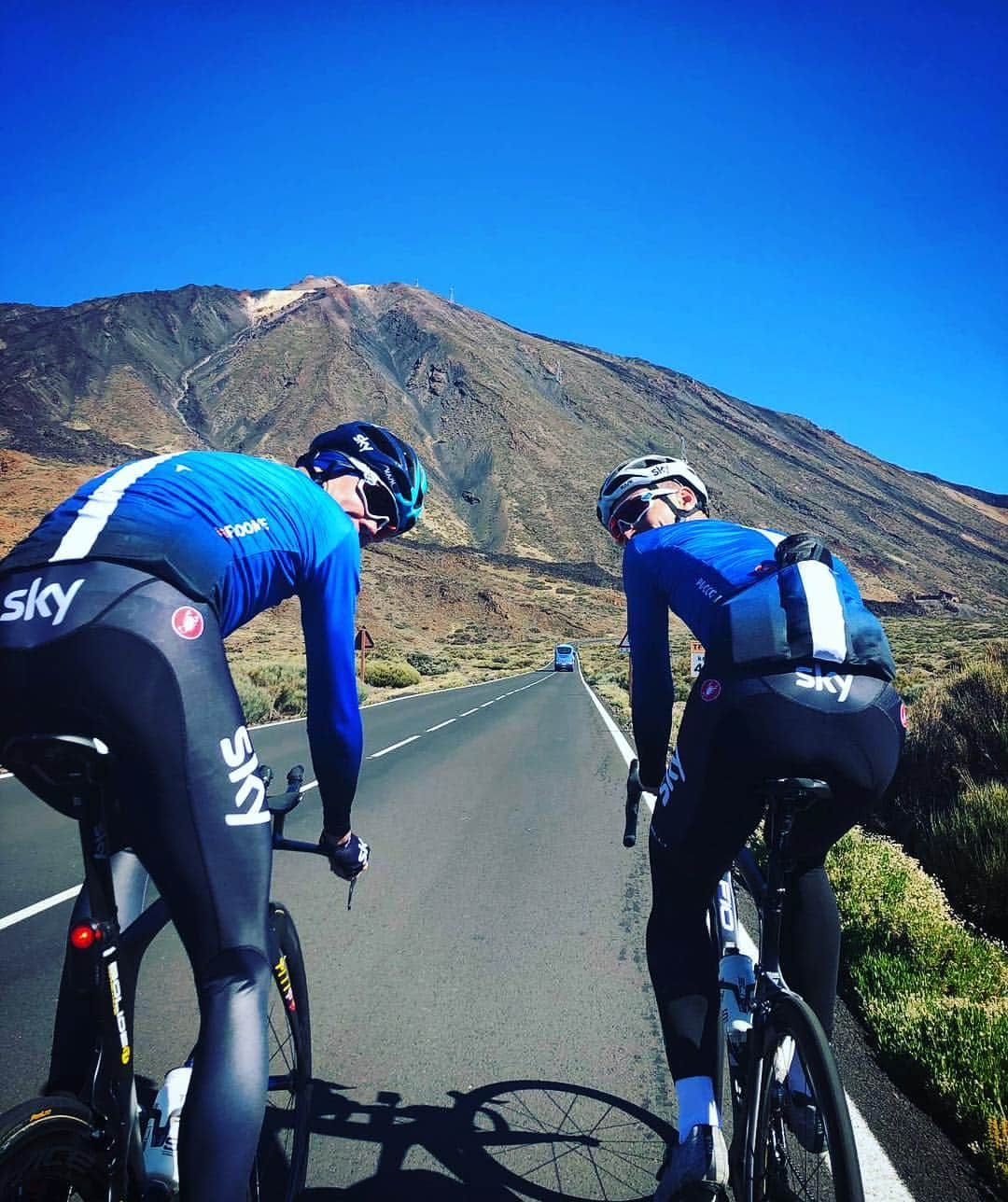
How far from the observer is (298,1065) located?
2391 mm

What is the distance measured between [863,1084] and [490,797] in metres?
6.31

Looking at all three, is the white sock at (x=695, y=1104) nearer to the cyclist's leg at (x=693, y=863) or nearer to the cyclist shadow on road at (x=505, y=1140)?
the cyclist's leg at (x=693, y=863)

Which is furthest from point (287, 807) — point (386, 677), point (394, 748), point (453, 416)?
point (453, 416)

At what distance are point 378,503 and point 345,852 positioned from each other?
3.31ft

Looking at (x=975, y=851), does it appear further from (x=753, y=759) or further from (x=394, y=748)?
(x=394, y=748)

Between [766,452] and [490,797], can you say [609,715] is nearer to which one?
[490,797]

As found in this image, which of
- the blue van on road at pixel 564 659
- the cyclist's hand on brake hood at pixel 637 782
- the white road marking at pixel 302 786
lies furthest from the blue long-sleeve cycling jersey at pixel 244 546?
the blue van on road at pixel 564 659

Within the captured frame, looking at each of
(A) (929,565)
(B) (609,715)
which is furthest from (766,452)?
(B) (609,715)

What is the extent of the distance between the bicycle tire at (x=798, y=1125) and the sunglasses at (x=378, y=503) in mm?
1667

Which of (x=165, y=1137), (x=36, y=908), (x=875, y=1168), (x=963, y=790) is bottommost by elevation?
(x=875, y=1168)

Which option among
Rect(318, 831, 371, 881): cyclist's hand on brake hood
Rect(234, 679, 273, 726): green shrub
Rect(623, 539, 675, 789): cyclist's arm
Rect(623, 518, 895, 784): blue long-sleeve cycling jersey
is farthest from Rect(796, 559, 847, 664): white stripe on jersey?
Rect(234, 679, 273, 726): green shrub

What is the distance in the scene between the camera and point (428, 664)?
46.5 metres

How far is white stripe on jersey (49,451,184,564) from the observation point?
1749 mm

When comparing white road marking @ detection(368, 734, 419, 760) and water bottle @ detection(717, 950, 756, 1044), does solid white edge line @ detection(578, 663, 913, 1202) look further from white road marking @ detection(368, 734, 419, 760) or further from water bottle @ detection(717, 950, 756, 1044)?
white road marking @ detection(368, 734, 419, 760)
